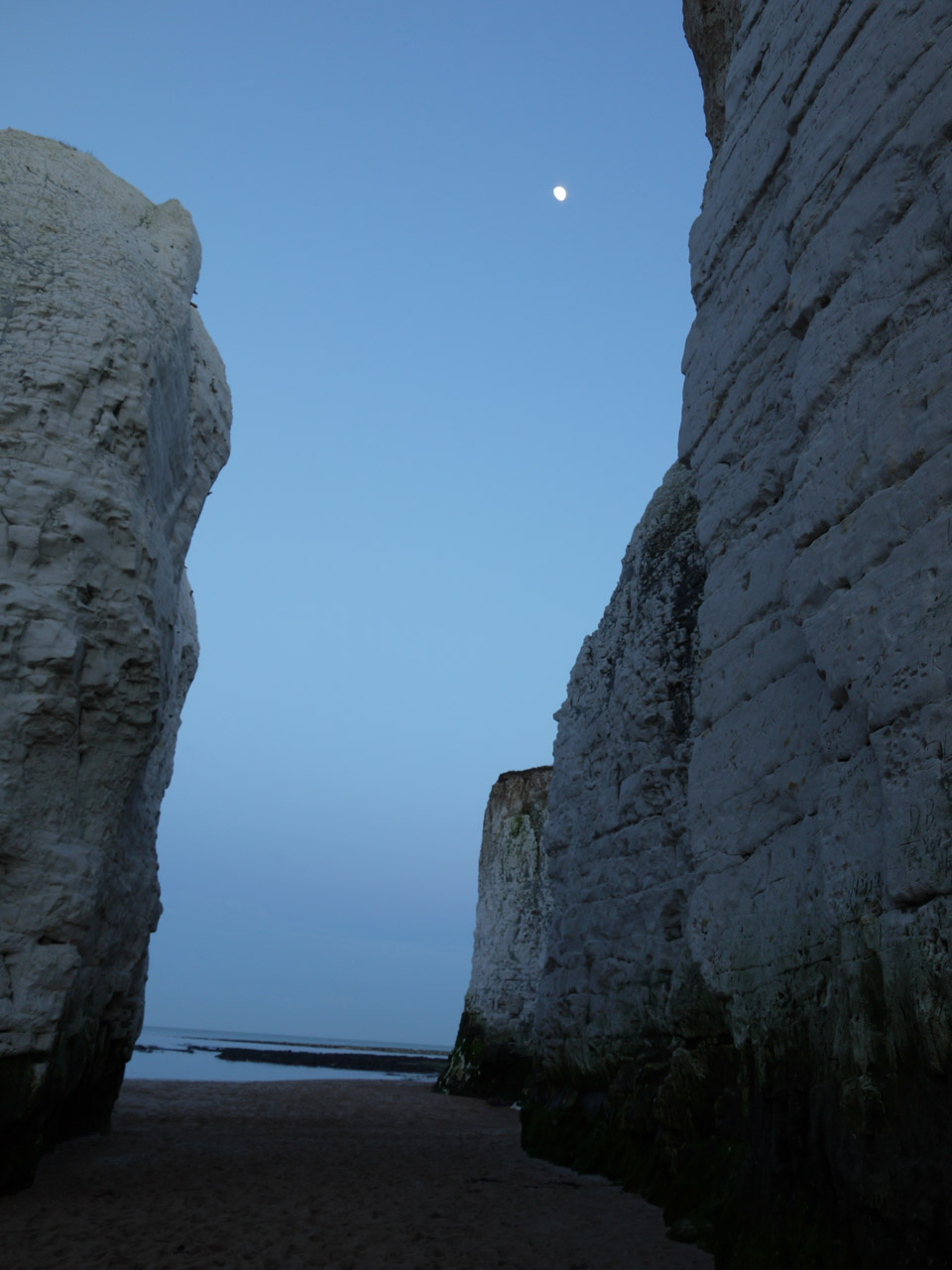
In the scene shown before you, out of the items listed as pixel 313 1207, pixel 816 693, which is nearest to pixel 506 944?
pixel 313 1207

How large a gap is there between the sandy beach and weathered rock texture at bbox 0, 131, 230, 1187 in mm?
586

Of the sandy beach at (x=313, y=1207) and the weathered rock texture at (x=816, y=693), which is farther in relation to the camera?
the sandy beach at (x=313, y=1207)

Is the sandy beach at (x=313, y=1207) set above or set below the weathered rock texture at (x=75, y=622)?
below

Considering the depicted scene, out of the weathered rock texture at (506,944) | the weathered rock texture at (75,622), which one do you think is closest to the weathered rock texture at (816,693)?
the weathered rock texture at (75,622)

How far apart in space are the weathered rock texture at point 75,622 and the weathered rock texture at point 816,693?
362 cm

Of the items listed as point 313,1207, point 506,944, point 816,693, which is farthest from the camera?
point 506,944

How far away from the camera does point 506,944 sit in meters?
16.2

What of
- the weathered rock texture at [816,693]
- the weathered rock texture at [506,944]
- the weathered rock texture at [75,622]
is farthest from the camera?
the weathered rock texture at [506,944]

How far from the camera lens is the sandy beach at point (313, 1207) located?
4.07 meters

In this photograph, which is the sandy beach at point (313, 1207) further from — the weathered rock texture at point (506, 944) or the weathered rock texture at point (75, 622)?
the weathered rock texture at point (506, 944)

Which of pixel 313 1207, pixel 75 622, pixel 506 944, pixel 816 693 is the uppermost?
pixel 75 622

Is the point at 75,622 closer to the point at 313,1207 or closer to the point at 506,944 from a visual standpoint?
the point at 313,1207

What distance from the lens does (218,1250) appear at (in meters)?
4.15

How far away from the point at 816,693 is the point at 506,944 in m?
13.6
